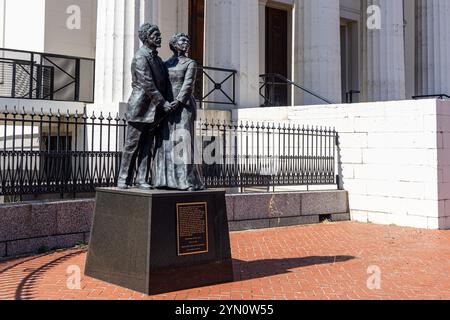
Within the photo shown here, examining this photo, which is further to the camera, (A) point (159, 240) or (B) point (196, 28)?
(B) point (196, 28)

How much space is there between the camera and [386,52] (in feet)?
61.2

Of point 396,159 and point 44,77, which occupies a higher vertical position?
point 44,77

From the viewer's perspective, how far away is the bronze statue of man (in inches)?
246

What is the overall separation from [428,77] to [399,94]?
→ 3729mm

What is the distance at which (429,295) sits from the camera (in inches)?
237

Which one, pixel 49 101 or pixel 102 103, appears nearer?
pixel 102 103

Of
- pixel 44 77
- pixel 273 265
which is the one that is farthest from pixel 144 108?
pixel 44 77

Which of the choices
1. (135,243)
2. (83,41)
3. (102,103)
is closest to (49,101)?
(102,103)

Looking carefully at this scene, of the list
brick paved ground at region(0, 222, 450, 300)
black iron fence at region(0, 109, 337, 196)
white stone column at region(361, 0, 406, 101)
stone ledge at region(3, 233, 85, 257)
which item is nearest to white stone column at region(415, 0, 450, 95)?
white stone column at region(361, 0, 406, 101)

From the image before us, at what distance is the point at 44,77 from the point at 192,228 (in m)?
10.1

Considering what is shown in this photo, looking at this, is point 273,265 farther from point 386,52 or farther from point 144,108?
point 386,52

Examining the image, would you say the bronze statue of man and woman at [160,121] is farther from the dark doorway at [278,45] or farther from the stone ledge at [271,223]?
the dark doorway at [278,45]

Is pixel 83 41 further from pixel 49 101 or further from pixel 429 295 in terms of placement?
pixel 429 295

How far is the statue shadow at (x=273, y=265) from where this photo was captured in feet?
22.5
